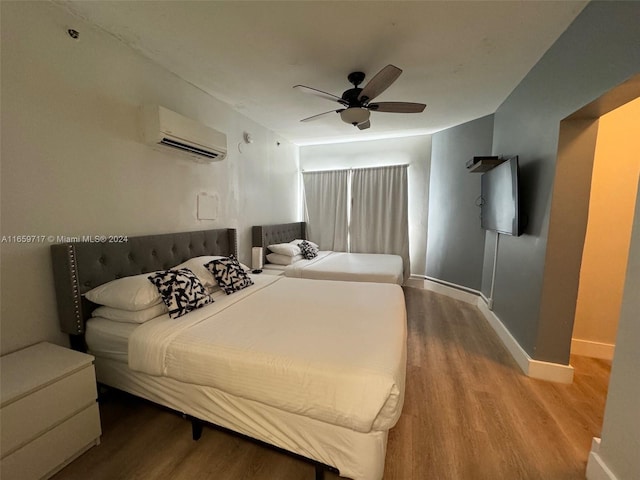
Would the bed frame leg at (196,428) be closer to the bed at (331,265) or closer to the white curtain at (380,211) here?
the bed at (331,265)

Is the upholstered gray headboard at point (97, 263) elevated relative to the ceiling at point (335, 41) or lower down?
lower down

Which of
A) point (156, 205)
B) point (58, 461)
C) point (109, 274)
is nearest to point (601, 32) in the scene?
point (156, 205)

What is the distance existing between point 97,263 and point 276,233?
2.43m

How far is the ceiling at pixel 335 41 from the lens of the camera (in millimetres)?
1613

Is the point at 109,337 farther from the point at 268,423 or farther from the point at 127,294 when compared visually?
the point at 268,423

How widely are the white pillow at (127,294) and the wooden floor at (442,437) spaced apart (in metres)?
0.73

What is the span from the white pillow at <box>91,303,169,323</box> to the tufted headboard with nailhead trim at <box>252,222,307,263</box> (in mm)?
1889

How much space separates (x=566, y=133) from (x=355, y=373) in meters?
2.31

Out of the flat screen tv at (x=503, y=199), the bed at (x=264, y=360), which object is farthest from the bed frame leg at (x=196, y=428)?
the flat screen tv at (x=503, y=199)

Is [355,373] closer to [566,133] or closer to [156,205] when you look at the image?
[156,205]

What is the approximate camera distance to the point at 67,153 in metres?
1.68

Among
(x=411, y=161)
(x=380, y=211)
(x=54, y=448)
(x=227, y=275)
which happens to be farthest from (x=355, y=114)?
(x=54, y=448)

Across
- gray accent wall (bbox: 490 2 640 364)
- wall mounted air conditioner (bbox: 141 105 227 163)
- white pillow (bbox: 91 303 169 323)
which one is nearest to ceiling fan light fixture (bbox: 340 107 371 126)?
wall mounted air conditioner (bbox: 141 105 227 163)

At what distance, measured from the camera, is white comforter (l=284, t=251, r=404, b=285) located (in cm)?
317
